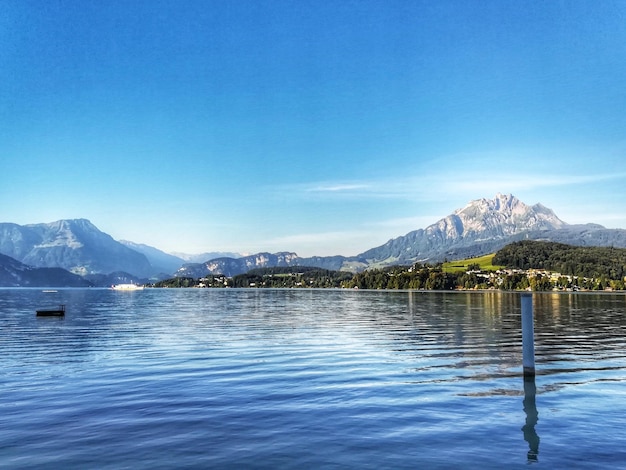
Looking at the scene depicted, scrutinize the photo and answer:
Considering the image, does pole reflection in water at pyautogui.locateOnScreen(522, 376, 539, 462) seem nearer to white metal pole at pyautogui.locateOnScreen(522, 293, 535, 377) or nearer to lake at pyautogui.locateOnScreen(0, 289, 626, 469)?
lake at pyautogui.locateOnScreen(0, 289, 626, 469)

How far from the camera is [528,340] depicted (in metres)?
29.0

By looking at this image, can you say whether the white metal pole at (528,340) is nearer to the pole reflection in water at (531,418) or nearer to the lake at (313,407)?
the pole reflection in water at (531,418)

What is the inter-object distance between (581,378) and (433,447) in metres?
17.1

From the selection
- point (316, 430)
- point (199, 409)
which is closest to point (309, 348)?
point (199, 409)

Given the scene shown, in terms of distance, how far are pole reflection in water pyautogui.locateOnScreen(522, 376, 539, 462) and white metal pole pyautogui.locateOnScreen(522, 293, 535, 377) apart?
1.83 ft

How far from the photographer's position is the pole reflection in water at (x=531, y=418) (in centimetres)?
1652

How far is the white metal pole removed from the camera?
28594 millimetres

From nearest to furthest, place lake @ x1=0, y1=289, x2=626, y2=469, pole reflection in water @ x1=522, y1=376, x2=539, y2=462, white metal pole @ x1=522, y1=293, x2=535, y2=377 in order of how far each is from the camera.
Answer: lake @ x1=0, y1=289, x2=626, y2=469, pole reflection in water @ x1=522, y1=376, x2=539, y2=462, white metal pole @ x1=522, y1=293, x2=535, y2=377

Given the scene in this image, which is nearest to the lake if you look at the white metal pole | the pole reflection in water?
the pole reflection in water

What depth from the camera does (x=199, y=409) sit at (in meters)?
21.6

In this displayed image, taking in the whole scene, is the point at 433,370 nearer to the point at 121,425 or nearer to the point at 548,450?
the point at 548,450

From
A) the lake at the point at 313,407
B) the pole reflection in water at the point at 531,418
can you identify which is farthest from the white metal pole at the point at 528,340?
the lake at the point at 313,407

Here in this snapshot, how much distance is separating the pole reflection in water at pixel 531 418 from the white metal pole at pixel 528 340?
56 cm

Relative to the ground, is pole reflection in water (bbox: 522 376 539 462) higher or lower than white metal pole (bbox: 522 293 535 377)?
lower
